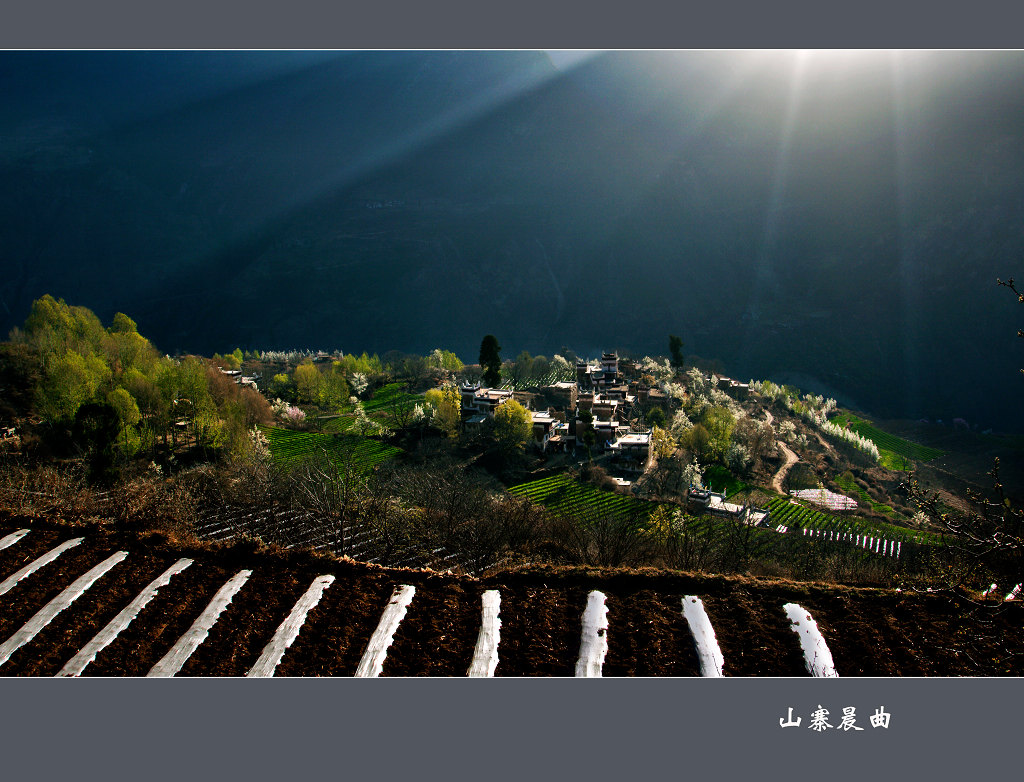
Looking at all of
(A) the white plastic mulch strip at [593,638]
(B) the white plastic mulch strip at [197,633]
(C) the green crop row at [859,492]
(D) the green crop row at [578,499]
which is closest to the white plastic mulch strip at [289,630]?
(B) the white plastic mulch strip at [197,633]

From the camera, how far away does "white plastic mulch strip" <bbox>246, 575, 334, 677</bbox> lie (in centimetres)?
610

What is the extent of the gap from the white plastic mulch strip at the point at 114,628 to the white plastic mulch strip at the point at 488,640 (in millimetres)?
4344

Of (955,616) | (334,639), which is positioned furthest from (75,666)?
(955,616)

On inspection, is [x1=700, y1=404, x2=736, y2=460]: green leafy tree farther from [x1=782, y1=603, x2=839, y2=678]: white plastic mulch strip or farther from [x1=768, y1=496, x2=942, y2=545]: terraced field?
[x1=782, y1=603, x2=839, y2=678]: white plastic mulch strip

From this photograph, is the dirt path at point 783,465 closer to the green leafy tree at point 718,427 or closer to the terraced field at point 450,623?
the green leafy tree at point 718,427

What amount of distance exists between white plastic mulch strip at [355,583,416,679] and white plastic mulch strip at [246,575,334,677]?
938 millimetres

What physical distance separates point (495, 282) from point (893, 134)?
364 feet

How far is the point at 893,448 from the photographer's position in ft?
221

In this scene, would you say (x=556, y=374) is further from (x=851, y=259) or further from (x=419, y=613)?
(x=851, y=259)

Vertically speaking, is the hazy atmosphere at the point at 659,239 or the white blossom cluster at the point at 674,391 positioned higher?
the hazy atmosphere at the point at 659,239

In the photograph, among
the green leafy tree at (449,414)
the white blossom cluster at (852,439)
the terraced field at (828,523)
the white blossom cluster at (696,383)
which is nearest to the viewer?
the terraced field at (828,523)

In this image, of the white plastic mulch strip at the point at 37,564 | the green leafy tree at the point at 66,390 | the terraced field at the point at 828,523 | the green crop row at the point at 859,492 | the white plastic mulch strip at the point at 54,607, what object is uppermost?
the green leafy tree at the point at 66,390

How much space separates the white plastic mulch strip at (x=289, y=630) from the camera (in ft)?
20.0

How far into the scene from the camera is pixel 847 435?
2361 inches
